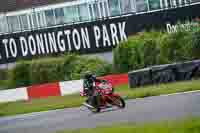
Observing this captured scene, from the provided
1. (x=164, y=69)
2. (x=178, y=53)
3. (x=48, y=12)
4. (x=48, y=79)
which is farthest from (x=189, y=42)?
(x=48, y=12)

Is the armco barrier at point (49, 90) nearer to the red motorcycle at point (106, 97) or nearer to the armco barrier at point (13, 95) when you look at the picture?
the armco barrier at point (13, 95)

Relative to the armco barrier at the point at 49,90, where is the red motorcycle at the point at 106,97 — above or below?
above

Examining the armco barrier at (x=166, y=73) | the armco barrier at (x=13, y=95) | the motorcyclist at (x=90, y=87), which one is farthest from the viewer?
the armco barrier at (x=13, y=95)

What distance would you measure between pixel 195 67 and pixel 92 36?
11862 millimetres

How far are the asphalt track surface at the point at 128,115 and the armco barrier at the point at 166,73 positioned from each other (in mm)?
3423

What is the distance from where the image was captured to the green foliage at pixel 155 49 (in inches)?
1072

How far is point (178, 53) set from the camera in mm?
27859

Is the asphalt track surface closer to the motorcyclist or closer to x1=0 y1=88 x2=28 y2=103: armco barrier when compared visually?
the motorcyclist

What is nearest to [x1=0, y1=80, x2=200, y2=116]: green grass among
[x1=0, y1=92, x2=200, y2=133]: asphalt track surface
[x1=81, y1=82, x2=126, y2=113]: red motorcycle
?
[x1=0, y1=92, x2=200, y2=133]: asphalt track surface

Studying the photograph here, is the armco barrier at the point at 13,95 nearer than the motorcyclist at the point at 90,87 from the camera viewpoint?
No

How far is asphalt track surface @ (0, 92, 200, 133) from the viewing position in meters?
14.5

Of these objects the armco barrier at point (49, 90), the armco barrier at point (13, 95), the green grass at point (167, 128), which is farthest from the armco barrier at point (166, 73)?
the green grass at point (167, 128)

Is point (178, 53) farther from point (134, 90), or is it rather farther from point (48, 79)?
point (48, 79)

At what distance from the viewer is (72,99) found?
25000 millimetres
